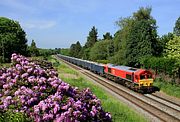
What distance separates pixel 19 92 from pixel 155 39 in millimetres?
51144

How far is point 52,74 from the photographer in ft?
36.7

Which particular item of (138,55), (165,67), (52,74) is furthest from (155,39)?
(52,74)

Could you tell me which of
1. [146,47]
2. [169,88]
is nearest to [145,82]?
[169,88]

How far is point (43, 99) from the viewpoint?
920cm

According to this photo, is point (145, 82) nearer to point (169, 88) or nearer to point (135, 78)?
point (135, 78)

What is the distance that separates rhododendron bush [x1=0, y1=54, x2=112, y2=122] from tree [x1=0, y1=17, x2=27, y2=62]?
68709mm

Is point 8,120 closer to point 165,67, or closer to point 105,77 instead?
point 165,67

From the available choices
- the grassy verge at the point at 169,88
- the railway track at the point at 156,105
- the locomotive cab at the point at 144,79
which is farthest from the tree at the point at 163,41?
the railway track at the point at 156,105

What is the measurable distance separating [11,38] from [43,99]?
77.5 meters

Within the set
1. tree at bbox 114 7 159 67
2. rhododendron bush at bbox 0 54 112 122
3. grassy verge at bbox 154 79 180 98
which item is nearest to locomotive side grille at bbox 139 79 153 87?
grassy verge at bbox 154 79 180 98

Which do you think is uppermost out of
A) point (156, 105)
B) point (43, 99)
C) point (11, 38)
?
point (11, 38)

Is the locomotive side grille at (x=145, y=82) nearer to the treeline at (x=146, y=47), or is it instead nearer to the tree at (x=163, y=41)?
the treeline at (x=146, y=47)

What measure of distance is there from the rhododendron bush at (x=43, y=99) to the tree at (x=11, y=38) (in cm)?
6871

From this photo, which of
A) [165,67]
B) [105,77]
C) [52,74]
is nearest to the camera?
[52,74]
